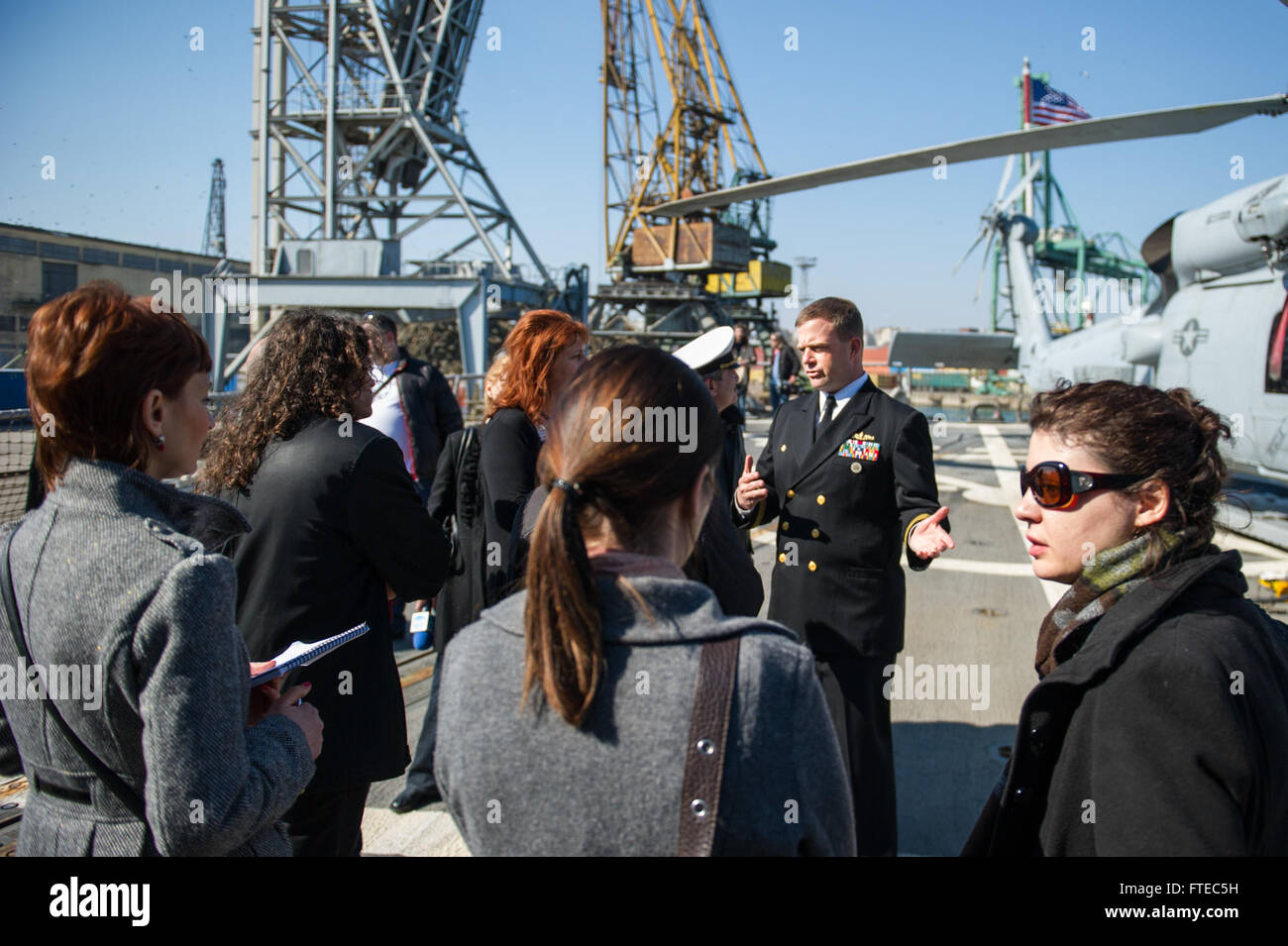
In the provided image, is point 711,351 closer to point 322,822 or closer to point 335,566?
point 335,566

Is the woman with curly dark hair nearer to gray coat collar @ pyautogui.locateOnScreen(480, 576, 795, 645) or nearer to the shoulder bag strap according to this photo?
the shoulder bag strap

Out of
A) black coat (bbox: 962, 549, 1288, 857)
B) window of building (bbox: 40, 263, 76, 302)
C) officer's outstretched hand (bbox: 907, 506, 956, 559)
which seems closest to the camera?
A: black coat (bbox: 962, 549, 1288, 857)

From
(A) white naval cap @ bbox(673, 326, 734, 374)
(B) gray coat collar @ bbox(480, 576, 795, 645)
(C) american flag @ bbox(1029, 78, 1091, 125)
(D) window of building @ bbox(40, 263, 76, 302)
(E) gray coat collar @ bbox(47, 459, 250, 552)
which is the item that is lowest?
(B) gray coat collar @ bbox(480, 576, 795, 645)

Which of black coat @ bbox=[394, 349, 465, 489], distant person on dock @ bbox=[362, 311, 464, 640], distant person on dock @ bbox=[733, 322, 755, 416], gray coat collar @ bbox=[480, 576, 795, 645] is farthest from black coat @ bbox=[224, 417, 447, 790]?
black coat @ bbox=[394, 349, 465, 489]

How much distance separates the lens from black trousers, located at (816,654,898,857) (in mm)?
2916

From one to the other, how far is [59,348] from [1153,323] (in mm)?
12346

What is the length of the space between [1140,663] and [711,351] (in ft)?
8.06

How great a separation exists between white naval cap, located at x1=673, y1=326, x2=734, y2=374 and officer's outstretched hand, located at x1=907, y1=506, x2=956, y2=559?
115cm

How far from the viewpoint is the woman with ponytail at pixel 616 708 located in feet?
3.57

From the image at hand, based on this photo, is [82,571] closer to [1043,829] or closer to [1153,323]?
[1043,829]

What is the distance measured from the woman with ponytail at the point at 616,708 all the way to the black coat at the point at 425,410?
13.6 ft

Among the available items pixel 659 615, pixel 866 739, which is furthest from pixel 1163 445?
pixel 866 739

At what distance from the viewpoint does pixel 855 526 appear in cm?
319
